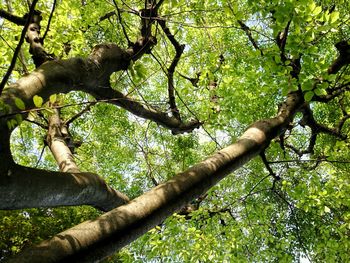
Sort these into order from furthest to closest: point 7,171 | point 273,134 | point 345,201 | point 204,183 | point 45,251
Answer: point 345,201
point 273,134
point 204,183
point 7,171
point 45,251

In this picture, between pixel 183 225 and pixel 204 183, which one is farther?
pixel 183 225

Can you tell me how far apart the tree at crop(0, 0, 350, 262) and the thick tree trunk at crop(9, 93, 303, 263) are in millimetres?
11

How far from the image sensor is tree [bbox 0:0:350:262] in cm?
266

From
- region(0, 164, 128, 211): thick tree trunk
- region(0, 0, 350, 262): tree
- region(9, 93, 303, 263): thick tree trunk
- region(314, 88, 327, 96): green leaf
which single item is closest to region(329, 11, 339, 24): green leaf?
region(0, 0, 350, 262): tree

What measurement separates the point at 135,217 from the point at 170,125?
13.4 feet

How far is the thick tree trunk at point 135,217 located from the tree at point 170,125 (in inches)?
0.4

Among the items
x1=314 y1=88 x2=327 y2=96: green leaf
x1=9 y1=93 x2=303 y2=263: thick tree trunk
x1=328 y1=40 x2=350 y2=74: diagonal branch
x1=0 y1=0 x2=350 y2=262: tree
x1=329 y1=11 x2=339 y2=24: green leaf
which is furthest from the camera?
x1=328 y1=40 x2=350 y2=74: diagonal branch

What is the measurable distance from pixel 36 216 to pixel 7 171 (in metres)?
7.23

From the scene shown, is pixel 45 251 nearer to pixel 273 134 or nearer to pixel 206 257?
pixel 273 134

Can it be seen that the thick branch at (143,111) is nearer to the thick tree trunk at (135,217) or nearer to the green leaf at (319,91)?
the thick tree trunk at (135,217)

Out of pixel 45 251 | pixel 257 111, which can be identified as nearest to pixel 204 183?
pixel 45 251

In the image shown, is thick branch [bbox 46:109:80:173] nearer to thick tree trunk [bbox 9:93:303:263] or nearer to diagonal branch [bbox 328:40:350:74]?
thick tree trunk [bbox 9:93:303:263]

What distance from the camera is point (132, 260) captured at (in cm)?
759

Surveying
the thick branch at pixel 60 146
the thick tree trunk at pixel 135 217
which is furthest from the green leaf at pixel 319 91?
the thick branch at pixel 60 146
